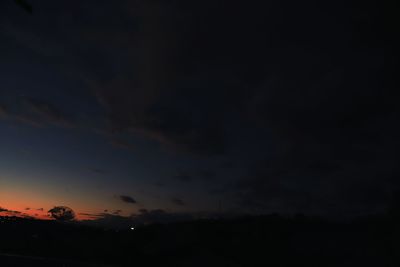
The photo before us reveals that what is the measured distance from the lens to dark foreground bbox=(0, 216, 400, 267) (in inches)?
1854

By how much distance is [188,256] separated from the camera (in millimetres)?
77375

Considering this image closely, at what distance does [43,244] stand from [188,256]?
77.0m

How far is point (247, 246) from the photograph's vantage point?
72125 millimetres

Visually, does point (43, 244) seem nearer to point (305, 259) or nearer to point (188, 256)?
point (188, 256)

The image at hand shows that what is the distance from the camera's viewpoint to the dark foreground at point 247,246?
47.1 m

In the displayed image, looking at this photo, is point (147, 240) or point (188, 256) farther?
point (147, 240)

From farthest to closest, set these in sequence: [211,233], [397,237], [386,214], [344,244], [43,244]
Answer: [43,244], [211,233], [344,244], [386,214], [397,237]

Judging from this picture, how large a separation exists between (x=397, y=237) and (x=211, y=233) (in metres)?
54.4

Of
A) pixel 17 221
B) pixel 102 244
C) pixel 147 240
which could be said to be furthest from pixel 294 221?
pixel 17 221

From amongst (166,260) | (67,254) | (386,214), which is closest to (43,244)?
(67,254)

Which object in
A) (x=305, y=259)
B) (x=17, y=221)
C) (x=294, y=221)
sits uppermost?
(x=17, y=221)

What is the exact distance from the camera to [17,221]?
192m

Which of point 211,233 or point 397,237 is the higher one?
point 211,233

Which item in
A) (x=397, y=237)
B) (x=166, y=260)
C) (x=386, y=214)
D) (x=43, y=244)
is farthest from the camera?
(x=43, y=244)
